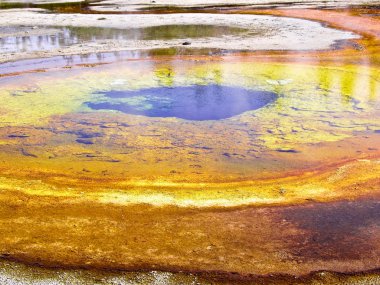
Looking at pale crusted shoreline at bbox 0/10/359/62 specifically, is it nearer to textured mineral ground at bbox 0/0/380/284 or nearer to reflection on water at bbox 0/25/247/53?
textured mineral ground at bbox 0/0/380/284

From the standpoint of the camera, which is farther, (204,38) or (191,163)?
(204,38)

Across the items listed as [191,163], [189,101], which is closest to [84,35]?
[189,101]

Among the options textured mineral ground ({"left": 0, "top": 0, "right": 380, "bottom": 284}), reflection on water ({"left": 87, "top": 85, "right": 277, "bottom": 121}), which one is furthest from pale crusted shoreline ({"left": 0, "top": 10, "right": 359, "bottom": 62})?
reflection on water ({"left": 87, "top": 85, "right": 277, "bottom": 121})

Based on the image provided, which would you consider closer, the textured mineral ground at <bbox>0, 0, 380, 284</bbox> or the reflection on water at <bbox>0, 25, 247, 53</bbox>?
the textured mineral ground at <bbox>0, 0, 380, 284</bbox>

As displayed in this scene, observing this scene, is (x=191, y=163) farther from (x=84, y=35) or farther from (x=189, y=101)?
(x=84, y=35)

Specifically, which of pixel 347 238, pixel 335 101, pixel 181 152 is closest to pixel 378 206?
pixel 347 238

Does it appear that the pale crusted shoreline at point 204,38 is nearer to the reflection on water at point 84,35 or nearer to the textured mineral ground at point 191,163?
the textured mineral ground at point 191,163

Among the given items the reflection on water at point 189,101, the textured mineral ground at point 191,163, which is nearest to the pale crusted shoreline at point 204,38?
the textured mineral ground at point 191,163
